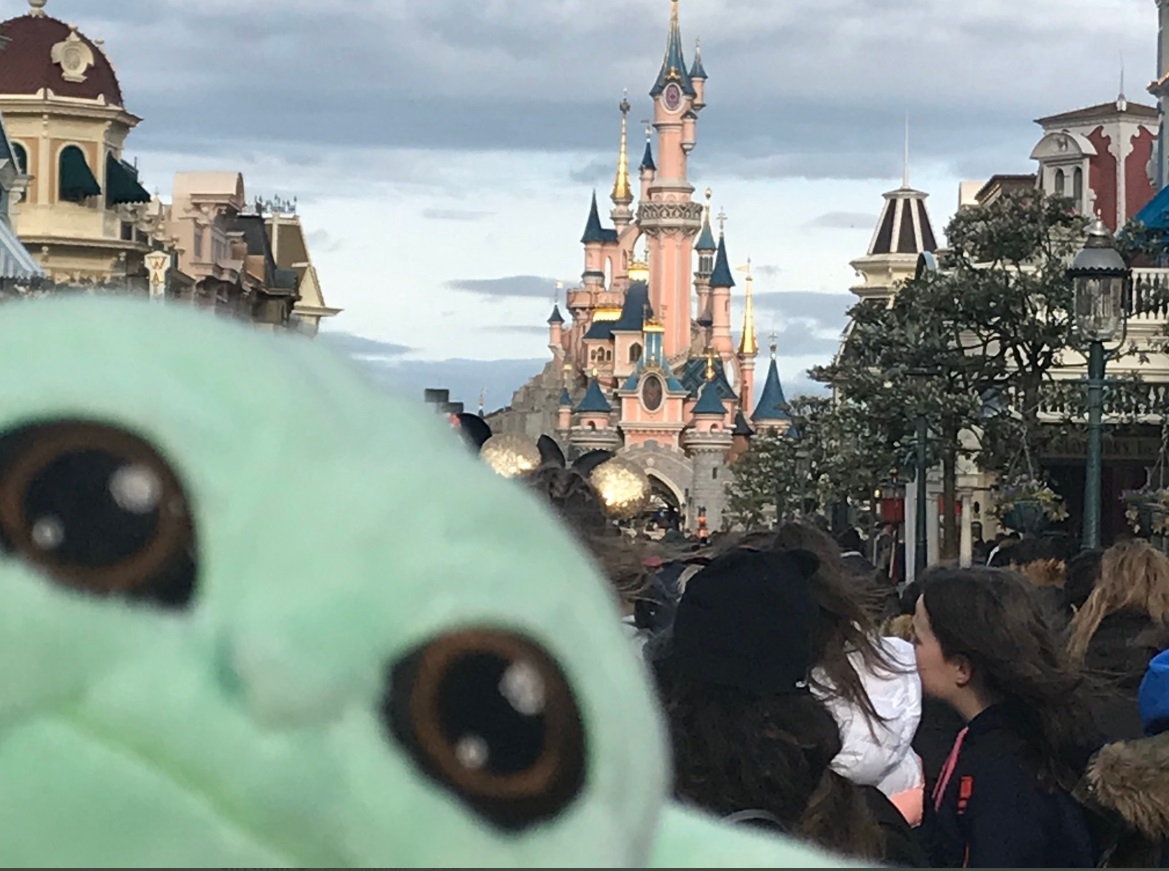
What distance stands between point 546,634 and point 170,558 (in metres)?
0.19

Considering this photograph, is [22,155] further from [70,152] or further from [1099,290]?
[1099,290]

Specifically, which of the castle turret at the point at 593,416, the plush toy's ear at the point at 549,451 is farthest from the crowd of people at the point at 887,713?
the castle turret at the point at 593,416

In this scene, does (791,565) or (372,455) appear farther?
(791,565)

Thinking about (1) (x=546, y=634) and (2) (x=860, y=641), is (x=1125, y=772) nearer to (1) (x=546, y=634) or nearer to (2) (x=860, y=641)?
(2) (x=860, y=641)

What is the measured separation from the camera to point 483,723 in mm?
960

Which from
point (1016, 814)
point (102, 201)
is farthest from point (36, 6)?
point (1016, 814)

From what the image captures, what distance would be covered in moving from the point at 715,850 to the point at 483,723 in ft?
0.74

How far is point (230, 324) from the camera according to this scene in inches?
41.0

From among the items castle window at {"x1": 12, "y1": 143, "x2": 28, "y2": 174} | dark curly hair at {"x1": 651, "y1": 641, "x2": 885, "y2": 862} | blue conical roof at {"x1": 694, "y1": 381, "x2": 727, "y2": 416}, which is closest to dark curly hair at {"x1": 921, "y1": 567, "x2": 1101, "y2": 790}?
dark curly hair at {"x1": 651, "y1": 641, "x2": 885, "y2": 862}

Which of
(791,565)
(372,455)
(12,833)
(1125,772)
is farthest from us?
(1125,772)

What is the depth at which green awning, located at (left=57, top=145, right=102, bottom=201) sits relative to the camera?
41188mm

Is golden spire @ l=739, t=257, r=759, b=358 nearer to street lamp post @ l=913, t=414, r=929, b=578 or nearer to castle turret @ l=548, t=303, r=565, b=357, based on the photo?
castle turret @ l=548, t=303, r=565, b=357

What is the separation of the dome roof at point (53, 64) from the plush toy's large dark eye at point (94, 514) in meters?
43.1

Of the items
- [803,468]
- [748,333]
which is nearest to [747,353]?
[748,333]
